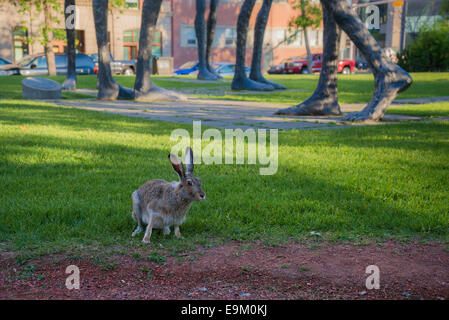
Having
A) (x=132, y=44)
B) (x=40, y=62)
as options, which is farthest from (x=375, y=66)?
(x=132, y=44)

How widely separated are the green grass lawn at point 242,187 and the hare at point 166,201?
0.43 ft

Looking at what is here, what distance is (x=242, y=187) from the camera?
16.0 feet

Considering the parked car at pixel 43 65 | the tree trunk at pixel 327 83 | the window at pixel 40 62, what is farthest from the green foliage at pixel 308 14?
the tree trunk at pixel 327 83

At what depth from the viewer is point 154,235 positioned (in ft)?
12.3

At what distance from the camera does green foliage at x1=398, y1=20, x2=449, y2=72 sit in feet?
95.3

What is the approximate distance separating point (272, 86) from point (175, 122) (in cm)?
1014

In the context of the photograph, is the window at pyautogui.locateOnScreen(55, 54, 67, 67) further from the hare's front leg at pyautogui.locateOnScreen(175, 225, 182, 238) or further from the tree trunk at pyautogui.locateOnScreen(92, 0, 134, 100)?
the hare's front leg at pyautogui.locateOnScreen(175, 225, 182, 238)

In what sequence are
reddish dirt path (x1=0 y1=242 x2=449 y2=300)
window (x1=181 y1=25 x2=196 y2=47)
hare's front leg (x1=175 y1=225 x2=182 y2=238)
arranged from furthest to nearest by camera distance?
window (x1=181 y1=25 x2=196 y2=47), hare's front leg (x1=175 y1=225 x2=182 y2=238), reddish dirt path (x1=0 y1=242 x2=449 y2=300)

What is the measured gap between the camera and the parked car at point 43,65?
29.8 metres

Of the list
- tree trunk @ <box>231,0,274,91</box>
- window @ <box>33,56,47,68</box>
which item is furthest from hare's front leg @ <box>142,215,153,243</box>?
window @ <box>33,56,47,68</box>

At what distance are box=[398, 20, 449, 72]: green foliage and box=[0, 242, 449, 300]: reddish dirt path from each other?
94.0 ft

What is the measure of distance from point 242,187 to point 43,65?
1147 inches
